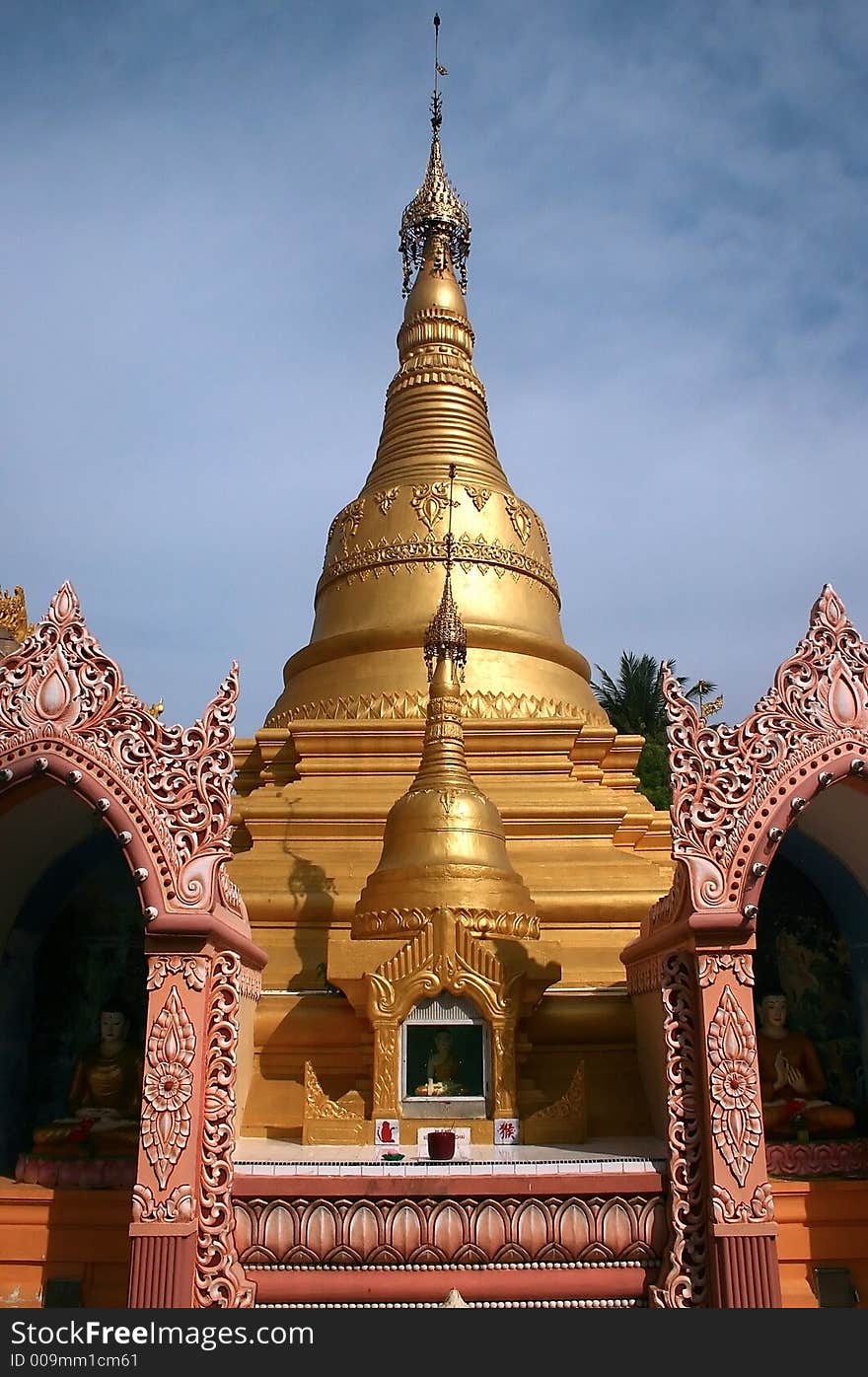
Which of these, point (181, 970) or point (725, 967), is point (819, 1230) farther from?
point (181, 970)

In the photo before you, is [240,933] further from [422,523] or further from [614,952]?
[422,523]

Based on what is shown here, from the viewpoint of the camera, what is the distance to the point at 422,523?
668 inches

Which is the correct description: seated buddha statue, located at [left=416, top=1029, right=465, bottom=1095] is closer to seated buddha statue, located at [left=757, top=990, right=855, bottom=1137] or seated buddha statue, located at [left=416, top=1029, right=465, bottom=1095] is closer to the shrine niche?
the shrine niche

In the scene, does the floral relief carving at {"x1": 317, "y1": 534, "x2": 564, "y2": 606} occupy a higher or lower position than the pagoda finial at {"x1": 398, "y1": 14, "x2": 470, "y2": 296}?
lower

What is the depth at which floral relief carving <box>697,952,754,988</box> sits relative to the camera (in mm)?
7777

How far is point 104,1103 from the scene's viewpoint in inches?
348

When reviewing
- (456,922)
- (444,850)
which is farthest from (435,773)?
(456,922)

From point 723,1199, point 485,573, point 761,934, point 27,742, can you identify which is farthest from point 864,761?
point 485,573

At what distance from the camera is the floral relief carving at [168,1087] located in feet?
24.1

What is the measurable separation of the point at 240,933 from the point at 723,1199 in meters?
3.78

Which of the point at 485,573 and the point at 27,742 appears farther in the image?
the point at 485,573

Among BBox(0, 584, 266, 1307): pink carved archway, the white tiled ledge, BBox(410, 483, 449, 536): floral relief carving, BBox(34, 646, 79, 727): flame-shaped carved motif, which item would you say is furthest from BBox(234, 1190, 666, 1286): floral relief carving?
BBox(410, 483, 449, 536): floral relief carving

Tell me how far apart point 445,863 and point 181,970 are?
323 cm

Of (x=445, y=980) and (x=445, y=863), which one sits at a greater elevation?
(x=445, y=863)
